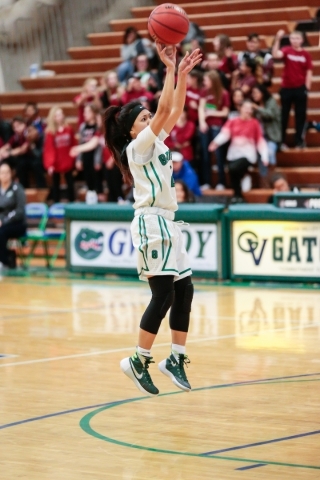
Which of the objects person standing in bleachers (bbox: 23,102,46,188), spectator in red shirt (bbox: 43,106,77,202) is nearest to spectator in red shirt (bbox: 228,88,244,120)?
spectator in red shirt (bbox: 43,106,77,202)

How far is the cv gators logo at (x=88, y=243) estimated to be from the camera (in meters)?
15.1

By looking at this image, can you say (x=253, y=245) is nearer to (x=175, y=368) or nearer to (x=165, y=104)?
(x=175, y=368)

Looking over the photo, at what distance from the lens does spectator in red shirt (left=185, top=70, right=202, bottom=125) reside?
16766mm

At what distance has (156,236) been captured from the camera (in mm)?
6645

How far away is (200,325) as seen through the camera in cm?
1053

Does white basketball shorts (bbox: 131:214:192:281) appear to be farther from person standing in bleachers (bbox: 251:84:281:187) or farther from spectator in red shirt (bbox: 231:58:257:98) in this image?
spectator in red shirt (bbox: 231:58:257:98)

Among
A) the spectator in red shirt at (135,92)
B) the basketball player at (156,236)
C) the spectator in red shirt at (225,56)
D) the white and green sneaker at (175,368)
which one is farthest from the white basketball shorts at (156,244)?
the spectator in red shirt at (225,56)

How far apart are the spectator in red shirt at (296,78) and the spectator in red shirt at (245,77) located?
48 cm

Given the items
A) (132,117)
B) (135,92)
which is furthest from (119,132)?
(135,92)

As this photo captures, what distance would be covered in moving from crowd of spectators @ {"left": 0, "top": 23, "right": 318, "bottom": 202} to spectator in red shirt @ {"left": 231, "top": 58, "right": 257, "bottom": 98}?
0.02 m

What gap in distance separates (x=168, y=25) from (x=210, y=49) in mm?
12644

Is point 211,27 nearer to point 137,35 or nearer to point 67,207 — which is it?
point 137,35

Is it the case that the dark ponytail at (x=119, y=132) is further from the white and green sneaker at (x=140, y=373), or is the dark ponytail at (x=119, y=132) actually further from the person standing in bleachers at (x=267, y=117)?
the person standing in bleachers at (x=267, y=117)

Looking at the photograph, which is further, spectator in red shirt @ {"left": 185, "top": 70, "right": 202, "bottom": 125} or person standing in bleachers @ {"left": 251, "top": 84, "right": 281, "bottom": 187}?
spectator in red shirt @ {"left": 185, "top": 70, "right": 202, "bottom": 125}
